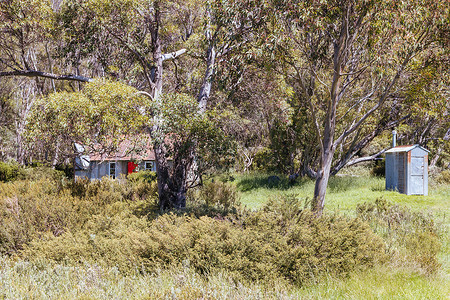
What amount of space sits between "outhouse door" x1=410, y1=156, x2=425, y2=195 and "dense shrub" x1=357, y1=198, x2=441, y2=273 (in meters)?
5.15

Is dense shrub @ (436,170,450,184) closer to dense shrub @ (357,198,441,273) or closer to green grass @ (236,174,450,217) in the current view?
green grass @ (236,174,450,217)

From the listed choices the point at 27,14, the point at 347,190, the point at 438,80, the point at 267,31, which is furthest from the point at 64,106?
the point at 347,190

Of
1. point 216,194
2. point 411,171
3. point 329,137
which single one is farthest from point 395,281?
point 411,171

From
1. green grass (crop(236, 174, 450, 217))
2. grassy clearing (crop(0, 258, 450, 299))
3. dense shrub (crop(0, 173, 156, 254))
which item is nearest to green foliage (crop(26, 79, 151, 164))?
dense shrub (crop(0, 173, 156, 254))

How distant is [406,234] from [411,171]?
7551mm

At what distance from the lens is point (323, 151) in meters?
7.84

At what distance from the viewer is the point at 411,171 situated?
524 inches

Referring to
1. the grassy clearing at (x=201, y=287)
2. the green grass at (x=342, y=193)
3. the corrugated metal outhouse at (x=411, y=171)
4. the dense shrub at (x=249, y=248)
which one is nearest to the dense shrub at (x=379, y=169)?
the green grass at (x=342, y=193)

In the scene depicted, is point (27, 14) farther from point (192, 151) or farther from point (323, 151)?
point (323, 151)

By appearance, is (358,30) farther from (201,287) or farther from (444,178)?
(444,178)

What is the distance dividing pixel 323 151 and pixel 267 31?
2.74 metres

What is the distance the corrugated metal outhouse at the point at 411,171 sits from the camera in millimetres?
13258

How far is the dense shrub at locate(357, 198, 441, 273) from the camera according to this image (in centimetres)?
523

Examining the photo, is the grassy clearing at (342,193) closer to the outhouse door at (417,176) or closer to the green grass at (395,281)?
the green grass at (395,281)
